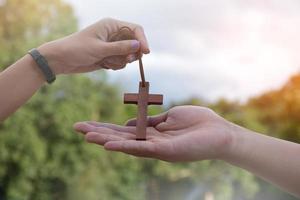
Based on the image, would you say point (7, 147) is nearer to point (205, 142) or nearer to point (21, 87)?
point (21, 87)

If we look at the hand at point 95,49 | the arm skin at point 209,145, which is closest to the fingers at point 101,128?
the arm skin at point 209,145

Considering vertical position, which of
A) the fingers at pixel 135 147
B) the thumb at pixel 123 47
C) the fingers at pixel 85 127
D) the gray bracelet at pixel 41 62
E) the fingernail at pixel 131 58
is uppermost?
the thumb at pixel 123 47

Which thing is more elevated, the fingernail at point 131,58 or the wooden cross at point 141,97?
the fingernail at point 131,58

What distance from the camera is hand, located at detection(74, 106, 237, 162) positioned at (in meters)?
0.66

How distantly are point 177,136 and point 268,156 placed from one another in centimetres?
11

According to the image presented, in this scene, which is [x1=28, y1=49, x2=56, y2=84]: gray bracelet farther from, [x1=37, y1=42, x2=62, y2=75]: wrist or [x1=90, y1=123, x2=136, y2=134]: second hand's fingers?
[x1=90, y1=123, x2=136, y2=134]: second hand's fingers

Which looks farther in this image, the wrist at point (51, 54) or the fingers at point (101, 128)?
→ the wrist at point (51, 54)

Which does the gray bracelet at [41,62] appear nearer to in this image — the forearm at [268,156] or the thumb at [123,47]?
the thumb at [123,47]

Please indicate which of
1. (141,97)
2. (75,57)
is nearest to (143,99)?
(141,97)

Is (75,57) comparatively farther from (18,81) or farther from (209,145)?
(209,145)

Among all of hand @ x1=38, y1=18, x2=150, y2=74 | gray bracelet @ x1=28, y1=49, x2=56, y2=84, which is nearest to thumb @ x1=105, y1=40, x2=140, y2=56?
hand @ x1=38, y1=18, x2=150, y2=74

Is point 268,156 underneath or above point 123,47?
underneath

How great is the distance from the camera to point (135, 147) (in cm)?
66

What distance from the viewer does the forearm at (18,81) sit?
846 mm
